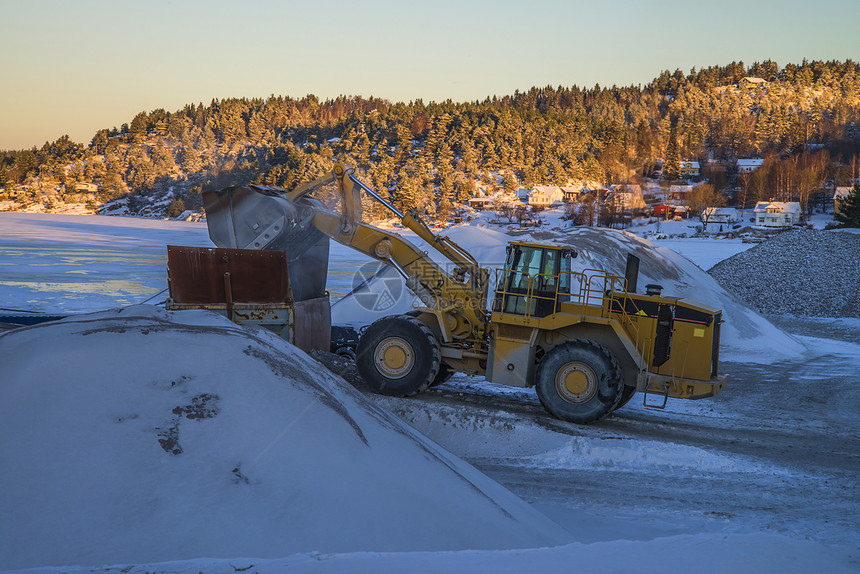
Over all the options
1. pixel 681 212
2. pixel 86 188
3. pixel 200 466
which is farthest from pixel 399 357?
pixel 86 188

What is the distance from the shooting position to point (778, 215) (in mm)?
75750

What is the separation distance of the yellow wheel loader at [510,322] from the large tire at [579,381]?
0.5 inches

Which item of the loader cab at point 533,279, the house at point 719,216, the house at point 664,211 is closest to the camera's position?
the loader cab at point 533,279

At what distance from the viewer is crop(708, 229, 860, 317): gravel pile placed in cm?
2272

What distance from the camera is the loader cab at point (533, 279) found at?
9.18 metres

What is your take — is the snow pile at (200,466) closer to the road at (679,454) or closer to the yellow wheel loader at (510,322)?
the road at (679,454)

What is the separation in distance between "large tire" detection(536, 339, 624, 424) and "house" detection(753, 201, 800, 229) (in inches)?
2878

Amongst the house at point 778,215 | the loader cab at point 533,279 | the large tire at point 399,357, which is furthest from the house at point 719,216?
the large tire at point 399,357

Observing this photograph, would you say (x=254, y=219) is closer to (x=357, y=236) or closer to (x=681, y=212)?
(x=357, y=236)

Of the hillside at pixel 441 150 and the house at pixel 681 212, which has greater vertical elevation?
the hillside at pixel 441 150

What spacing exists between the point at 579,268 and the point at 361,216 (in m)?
7.30

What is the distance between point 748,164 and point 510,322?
123284 mm

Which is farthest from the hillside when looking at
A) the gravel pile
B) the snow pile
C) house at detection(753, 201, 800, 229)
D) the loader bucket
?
the snow pile

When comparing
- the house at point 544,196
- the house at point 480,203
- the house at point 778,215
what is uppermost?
the house at point 544,196
